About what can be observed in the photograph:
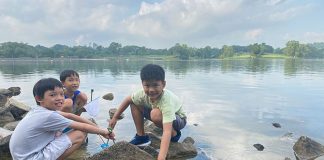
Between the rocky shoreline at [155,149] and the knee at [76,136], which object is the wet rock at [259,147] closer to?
the rocky shoreline at [155,149]

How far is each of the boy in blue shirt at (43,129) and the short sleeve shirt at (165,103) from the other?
55.6 inches

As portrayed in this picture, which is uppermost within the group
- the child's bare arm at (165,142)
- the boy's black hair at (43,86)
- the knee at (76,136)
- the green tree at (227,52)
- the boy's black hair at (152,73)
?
the green tree at (227,52)

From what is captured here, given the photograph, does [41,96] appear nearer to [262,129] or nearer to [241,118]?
[262,129]

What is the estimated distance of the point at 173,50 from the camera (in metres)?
153

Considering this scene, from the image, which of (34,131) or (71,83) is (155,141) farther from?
(34,131)

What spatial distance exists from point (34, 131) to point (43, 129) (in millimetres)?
→ 105

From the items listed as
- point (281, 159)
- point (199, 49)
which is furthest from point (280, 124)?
point (199, 49)

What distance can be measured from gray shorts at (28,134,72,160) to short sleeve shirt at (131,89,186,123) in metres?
1.48

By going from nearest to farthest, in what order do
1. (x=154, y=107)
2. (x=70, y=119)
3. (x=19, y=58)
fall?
(x=70, y=119), (x=154, y=107), (x=19, y=58)

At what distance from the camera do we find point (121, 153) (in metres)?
5.36

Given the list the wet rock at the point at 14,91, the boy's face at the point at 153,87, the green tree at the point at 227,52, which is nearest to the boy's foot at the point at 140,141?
the boy's face at the point at 153,87

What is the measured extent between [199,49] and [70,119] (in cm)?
16046

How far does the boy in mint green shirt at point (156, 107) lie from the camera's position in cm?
517

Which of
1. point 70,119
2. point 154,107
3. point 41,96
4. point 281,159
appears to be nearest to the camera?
point 41,96
